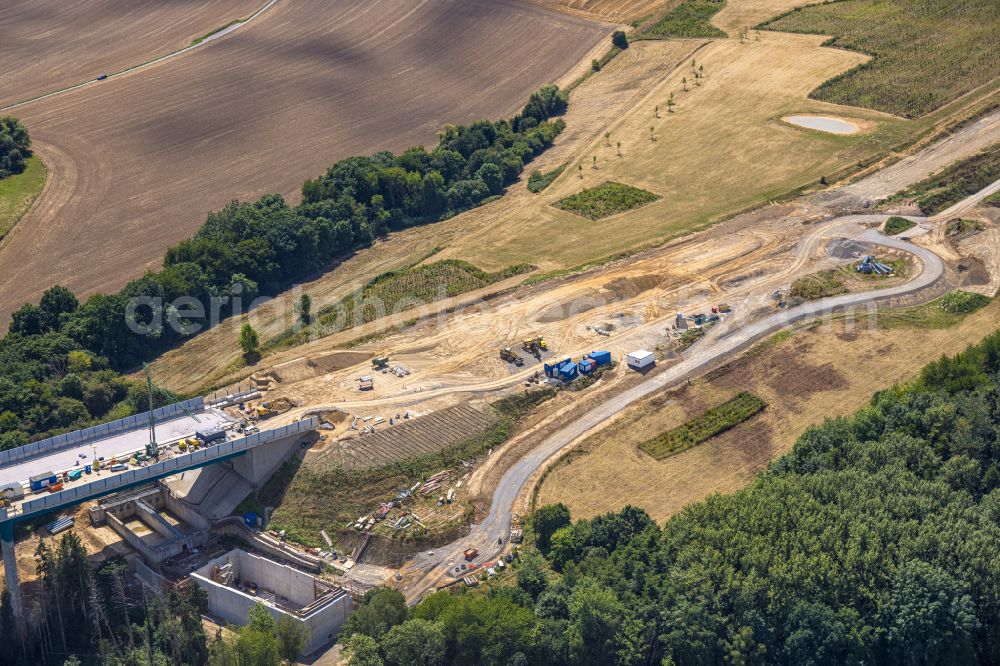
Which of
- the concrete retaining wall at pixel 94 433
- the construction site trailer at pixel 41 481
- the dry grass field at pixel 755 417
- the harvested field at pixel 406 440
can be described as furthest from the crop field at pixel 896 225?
the construction site trailer at pixel 41 481

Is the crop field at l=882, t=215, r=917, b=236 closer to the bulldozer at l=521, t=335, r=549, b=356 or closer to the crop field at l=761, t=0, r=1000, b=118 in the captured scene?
the crop field at l=761, t=0, r=1000, b=118

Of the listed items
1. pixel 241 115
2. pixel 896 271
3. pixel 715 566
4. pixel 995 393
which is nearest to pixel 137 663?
pixel 715 566

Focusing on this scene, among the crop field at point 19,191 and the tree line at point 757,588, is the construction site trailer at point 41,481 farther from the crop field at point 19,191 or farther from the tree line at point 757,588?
the crop field at point 19,191

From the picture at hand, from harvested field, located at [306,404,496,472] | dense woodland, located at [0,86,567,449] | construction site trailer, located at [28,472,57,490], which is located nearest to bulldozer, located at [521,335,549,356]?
harvested field, located at [306,404,496,472]

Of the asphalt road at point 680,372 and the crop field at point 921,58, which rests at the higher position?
the crop field at point 921,58

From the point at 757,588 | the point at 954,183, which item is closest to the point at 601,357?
the point at 757,588

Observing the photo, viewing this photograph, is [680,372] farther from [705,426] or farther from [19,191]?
[19,191]
